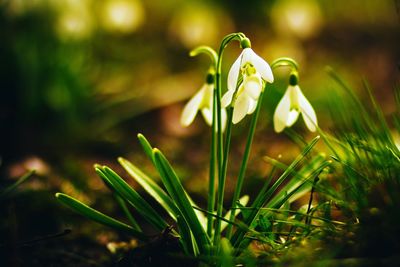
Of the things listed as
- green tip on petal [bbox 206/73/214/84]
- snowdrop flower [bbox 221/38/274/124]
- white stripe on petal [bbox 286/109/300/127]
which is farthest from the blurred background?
snowdrop flower [bbox 221/38/274/124]

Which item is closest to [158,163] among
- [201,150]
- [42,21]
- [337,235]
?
[337,235]

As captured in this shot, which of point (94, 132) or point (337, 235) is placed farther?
point (94, 132)

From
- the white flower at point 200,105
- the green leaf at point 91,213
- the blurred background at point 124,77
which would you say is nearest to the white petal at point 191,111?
the white flower at point 200,105

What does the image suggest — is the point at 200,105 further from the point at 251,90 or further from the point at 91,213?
the point at 91,213

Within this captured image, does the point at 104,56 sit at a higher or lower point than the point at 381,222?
higher

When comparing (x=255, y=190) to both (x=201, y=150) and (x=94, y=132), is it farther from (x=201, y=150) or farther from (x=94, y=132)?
(x=94, y=132)
